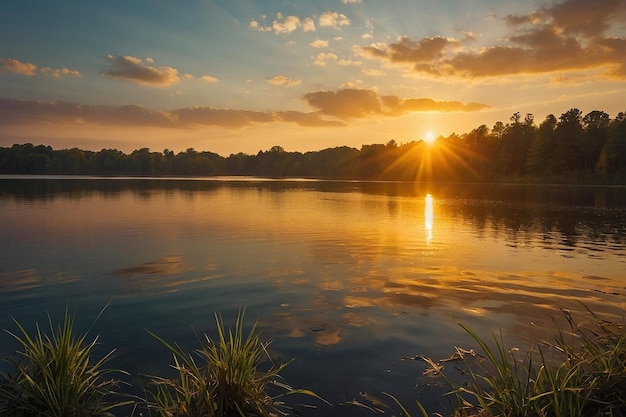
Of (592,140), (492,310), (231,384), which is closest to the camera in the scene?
(231,384)

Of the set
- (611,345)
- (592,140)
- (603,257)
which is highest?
(592,140)

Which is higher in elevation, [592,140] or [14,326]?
[592,140]

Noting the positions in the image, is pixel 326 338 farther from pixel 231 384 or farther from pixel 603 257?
pixel 603 257

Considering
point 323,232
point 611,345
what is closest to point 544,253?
point 323,232

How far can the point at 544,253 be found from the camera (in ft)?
77.2

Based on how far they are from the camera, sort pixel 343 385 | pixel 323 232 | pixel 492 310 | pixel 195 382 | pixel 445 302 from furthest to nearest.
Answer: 1. pixel 323 232
2. pixel 445 302
3. pixel 492 310
4. pixel 343 385
5. pixel 195 382

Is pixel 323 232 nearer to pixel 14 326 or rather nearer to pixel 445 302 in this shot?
pixel 445 302

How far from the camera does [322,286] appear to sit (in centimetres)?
1628

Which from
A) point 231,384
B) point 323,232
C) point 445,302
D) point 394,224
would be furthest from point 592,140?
point 231,384

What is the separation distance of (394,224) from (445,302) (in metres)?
22.4

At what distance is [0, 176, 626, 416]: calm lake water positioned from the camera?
10.1m

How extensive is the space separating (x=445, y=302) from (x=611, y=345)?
22.7 ft

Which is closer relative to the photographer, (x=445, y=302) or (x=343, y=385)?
(x=343, y=385)

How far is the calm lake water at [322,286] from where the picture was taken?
10078 millimetres
